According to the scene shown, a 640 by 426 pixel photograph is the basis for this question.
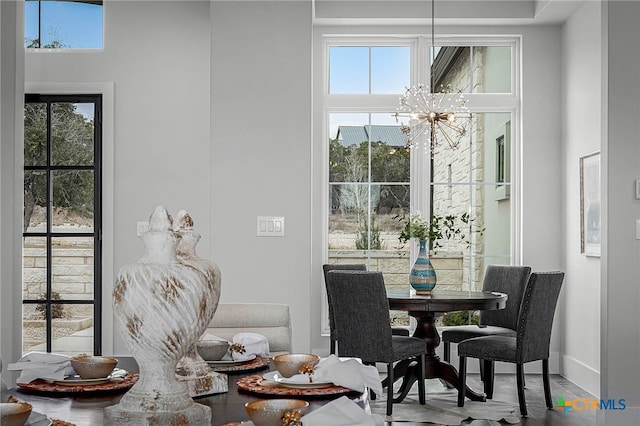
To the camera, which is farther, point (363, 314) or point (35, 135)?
point (35, 135)

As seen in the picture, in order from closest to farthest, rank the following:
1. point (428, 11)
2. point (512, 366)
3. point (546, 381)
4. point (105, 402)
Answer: point (105, 402)
point (546, 381)
point (428, 11)
point (512, 366)

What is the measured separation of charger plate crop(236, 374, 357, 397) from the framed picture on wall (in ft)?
13.6

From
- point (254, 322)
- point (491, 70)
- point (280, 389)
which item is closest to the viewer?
point (280, 389)

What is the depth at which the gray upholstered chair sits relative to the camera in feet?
18.7

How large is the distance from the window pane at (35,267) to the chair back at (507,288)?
136 inches

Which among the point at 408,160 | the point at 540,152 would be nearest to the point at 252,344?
the point at 408,160

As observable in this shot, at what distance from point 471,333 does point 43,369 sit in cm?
420

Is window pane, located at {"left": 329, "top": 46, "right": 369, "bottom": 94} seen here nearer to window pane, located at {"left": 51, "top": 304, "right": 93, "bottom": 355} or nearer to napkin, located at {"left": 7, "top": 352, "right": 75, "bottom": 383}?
window pane, located at {"left": 51, "top": 304, "right": 93, "bottom": 355}

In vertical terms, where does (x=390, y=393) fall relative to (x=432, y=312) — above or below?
below

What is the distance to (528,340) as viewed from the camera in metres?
4.84

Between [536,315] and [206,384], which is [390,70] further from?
[206,384]

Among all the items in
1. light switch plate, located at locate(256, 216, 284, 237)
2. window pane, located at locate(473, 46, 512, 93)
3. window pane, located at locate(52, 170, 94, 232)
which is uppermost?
window pane, located at locate(473, 46, 512, 93)

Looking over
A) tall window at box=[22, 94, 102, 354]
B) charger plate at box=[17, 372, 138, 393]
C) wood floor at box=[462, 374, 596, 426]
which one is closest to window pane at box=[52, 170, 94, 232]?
tall window at box=[22, 94, 102, 354]

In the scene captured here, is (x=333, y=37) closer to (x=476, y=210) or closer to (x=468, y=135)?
(x=468, y=135)
